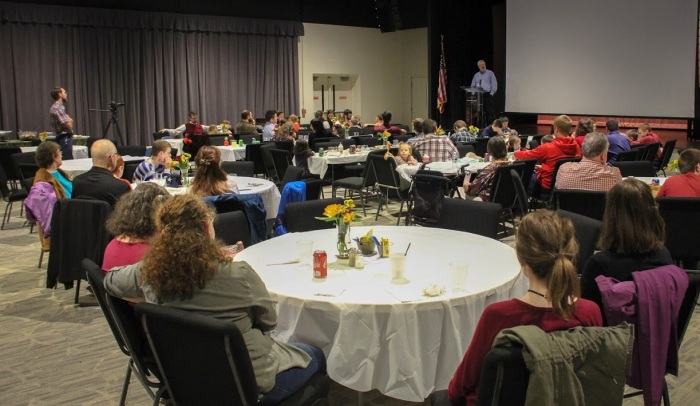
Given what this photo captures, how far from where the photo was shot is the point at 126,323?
2.89 m

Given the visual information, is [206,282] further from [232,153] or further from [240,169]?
[232,153]

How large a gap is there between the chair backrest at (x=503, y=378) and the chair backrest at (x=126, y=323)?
1.54 meters

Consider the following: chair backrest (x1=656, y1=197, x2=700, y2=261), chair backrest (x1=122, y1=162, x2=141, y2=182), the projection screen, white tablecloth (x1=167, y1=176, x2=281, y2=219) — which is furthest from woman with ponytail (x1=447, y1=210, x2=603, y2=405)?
the projection screen

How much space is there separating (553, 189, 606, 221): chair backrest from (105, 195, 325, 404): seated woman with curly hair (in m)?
3.30

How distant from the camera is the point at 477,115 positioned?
16.1 metres

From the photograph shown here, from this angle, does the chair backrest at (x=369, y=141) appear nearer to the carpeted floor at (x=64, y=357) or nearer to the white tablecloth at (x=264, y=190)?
the white tablecloth at (x=264, y=190)

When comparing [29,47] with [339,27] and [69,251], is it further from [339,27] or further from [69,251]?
[69,251]

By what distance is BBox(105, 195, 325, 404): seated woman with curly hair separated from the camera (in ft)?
8.09

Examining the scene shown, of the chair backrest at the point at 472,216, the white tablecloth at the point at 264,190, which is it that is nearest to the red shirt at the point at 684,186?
the chair backrest at the point at 472,216

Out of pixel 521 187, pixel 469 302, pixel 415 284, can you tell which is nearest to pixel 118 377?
pixel 415 284

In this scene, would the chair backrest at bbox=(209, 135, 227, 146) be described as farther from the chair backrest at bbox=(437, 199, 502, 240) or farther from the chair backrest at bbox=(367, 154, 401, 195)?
the chair backrest at bbox=(437, 199, 502, 240)

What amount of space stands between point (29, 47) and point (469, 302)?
13.9 m

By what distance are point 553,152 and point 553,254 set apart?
18.1 feet

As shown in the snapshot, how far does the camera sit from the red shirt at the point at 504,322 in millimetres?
2184
